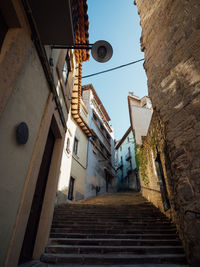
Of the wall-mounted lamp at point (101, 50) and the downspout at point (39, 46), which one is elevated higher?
the wall-mounted lamp at point (101, 50)

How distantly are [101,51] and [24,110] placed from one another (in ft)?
8.15

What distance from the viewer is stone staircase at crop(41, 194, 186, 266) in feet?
11.0

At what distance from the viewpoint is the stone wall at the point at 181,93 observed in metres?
3.11

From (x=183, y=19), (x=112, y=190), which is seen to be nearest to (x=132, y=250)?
(x=183, y=19)

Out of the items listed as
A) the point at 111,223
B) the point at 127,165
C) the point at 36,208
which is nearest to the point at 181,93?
the point at 36,208

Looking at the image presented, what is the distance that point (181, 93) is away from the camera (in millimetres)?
3648

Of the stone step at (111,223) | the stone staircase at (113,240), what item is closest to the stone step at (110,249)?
the stone staircase at (113,240)

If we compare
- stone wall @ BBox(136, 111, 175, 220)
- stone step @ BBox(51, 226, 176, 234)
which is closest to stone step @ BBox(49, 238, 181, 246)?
stone step @ BBox(51, 226, 176, 234)

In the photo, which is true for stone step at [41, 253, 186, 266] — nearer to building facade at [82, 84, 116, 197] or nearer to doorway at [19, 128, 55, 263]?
doorway at [19, 128, 55, 263]

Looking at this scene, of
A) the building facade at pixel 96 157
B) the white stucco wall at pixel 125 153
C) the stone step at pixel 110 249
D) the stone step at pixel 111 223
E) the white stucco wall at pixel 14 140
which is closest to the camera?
the white stucco wall at pixel 14 140

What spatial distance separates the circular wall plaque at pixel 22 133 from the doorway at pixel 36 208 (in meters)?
1.59

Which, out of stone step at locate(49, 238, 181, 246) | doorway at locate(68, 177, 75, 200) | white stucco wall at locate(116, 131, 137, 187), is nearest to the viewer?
stone step at locate(49, 238, 181, 246)

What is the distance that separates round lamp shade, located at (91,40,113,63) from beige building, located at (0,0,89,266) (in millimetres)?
886

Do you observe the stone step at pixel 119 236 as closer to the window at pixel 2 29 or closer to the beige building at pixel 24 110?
the beige building at pixel 24 110
